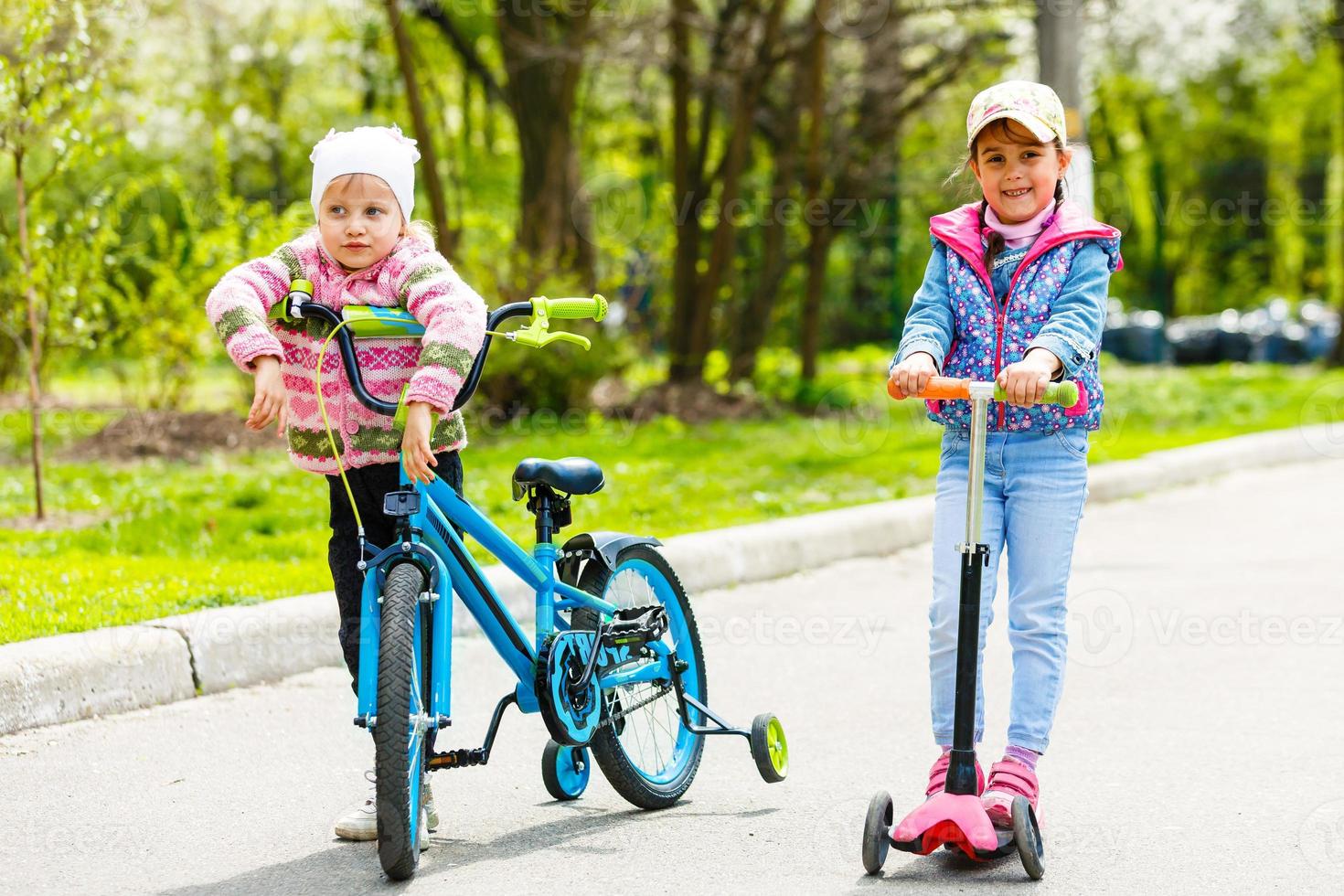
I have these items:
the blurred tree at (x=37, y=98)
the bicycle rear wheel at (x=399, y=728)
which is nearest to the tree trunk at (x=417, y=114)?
the blurred tree at (x=37, y=98)

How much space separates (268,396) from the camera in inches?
134

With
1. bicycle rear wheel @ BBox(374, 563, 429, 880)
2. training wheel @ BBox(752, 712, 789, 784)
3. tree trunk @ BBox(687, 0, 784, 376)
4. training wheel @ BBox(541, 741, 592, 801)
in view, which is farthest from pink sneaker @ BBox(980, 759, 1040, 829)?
tree trunk @ BBox(687, 0, 784, 376)

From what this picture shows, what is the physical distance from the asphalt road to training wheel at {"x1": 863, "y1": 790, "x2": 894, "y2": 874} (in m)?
0.06

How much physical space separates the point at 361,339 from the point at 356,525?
18.5 inches

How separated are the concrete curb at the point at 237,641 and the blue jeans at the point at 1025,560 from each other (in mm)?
2182

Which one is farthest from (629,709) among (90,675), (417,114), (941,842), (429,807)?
(417,114)

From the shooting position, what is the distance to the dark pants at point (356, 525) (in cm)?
388

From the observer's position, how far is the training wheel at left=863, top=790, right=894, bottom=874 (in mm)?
3590

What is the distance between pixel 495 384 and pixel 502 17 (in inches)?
124

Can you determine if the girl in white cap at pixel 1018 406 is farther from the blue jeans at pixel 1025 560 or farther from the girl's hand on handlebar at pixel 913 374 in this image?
the girl's hand on handlebar at pixel 913 374

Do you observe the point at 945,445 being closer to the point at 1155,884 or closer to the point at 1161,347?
the point at 1155,884

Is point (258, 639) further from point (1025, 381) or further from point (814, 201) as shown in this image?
point (814, 201)

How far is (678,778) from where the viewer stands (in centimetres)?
435

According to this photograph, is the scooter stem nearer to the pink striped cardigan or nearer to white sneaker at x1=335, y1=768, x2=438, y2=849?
the pink striped cardigan
